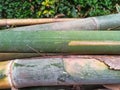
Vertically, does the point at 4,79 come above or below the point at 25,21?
below

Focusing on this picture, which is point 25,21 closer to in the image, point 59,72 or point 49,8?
point 59,72

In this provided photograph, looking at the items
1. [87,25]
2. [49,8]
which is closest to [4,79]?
[87,25]

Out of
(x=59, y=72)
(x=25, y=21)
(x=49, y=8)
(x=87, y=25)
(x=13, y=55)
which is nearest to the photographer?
(x=59, y=72)

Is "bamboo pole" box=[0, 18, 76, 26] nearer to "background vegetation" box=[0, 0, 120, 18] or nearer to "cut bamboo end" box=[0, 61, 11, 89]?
"cut bamboo end" box=[0, 61, 11, 89]

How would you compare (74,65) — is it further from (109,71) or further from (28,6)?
(28,6)

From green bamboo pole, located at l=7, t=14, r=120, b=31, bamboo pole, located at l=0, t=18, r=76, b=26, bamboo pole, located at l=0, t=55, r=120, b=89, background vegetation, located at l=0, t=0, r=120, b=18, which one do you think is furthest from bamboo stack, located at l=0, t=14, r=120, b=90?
background vegetation, located at l=0, t=0, r=120, b=18

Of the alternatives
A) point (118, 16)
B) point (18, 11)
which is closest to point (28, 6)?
point (18, 11)

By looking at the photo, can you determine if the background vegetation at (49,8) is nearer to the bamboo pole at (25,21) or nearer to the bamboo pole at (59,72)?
the bamboo pole at (25,21)
